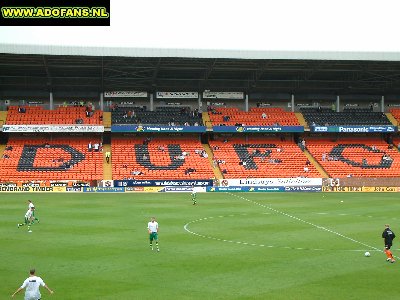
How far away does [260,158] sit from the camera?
7919cm

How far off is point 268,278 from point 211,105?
220 ft

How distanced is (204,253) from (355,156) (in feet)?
192

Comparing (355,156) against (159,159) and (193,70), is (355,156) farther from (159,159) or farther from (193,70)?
(159,159)

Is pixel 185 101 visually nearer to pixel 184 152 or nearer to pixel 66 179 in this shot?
pixel 184 152

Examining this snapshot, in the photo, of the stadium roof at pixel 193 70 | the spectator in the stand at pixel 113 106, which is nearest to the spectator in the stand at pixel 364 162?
the stadium roof at pixel 193 70

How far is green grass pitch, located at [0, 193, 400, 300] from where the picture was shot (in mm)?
20141

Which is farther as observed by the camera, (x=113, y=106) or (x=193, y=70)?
(x=113, y=106)

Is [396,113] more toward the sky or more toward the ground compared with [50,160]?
more toward the sky

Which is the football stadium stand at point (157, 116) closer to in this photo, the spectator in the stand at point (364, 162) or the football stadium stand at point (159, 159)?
the football stadium stand at point (159, 159)

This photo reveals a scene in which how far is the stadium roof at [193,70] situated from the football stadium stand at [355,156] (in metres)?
8.16

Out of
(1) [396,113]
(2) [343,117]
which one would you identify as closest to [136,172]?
(2) [343,117]

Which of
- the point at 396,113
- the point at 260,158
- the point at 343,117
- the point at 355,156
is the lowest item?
the point at 260,158

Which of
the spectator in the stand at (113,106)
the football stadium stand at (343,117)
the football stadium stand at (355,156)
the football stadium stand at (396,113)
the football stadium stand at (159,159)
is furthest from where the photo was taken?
the football stadium stand at (396,113)

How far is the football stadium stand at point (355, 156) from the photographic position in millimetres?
76375
